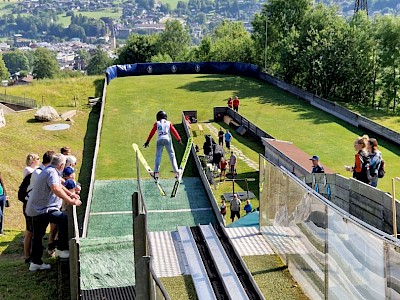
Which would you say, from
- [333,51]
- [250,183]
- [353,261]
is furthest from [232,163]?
[333,51]

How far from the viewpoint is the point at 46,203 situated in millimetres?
7688

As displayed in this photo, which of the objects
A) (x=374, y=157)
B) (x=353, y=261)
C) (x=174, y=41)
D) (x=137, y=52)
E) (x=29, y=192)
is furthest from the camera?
(x=174, y=41)

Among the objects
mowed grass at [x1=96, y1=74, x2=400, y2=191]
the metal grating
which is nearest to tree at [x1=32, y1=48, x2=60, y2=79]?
mowed grass at [x1=96, y1=74, x2=400, y2=191]

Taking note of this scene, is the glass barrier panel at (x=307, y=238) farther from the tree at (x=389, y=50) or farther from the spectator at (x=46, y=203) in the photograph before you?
the tree at (x=389, y=50)

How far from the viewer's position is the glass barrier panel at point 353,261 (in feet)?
18.2

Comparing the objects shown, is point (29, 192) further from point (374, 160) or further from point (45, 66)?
point (45, 66)

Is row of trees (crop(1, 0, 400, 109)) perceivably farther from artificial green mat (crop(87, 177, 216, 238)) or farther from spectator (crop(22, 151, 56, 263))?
spectator (crop(22, 151, 56, 263))

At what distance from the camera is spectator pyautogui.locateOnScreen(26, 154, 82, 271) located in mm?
7477

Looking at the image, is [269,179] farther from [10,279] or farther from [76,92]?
[76,92]

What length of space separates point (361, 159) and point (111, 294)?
6.60m

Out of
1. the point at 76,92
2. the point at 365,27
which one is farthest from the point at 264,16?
the point at 76,92

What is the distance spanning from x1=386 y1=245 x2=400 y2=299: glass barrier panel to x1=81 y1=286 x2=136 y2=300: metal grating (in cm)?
295

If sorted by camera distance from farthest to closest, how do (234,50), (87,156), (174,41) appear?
(174,41)
(234,50)
(87,156)

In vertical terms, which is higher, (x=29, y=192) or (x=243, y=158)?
(x=29, y=192)
